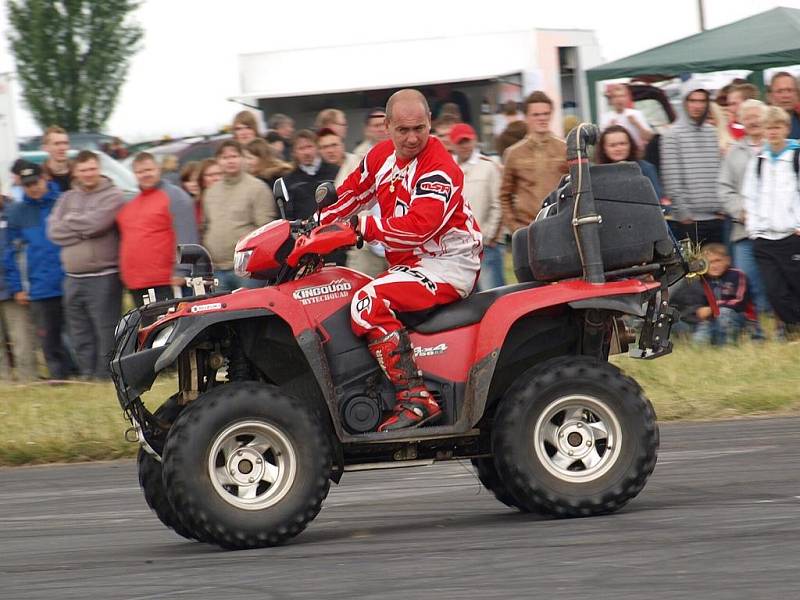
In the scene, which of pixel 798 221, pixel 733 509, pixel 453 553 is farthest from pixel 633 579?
pixel 798 221

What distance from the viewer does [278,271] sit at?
22.4 ft

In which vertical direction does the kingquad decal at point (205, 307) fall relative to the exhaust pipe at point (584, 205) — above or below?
below

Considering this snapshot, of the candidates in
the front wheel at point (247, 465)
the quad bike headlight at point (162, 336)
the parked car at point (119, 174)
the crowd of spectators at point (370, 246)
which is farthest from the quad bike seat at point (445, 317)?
the parked car at point (119, 174)

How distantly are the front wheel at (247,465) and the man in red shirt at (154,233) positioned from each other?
18.3 feet

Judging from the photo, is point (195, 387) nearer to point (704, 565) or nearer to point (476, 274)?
point (476, 274)

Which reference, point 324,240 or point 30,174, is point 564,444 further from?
point 30,174

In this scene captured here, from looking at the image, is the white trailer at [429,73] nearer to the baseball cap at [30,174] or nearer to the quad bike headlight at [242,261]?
the baseball cap at [30,174]

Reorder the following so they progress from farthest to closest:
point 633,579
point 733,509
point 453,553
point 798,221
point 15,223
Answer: point 15,223 → point 798,221 → point 733,509 → point 453,553 → point 633,579

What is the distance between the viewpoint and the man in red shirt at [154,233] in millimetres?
12000

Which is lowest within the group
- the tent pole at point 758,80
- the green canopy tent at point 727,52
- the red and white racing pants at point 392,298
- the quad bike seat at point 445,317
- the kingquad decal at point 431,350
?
the kingquad decal at point 431,350

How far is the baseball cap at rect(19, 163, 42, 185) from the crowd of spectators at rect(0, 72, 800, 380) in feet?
0.04

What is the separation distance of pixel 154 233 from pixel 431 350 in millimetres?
5627

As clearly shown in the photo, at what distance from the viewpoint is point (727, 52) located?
53.0 feet

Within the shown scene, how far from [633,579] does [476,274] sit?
6.26ft
